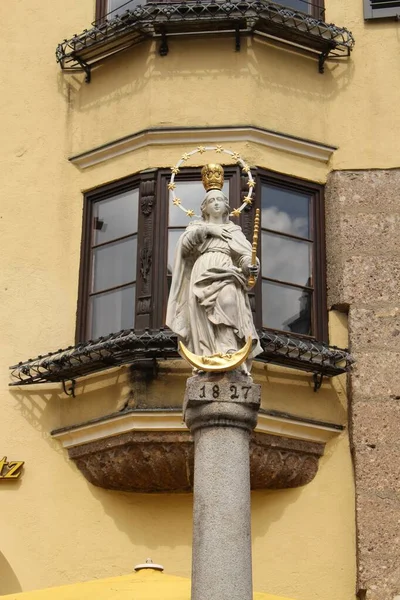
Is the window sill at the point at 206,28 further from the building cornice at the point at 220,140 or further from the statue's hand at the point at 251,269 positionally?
the statue's hand at the point at 251,269

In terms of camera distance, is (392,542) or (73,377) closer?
A: (392,542)

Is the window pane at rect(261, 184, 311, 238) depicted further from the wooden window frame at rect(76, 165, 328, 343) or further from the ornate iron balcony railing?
the ornate iron balcony railing

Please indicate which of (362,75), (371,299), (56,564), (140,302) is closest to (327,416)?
(371,299)

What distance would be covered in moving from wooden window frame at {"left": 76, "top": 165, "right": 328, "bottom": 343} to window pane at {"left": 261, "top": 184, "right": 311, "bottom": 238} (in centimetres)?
7

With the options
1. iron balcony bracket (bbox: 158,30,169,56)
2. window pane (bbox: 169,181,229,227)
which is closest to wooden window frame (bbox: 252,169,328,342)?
window pane (bbox: 169,181,229,227)

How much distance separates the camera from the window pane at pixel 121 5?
1599 cm

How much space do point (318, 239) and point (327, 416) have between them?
207 centimetres

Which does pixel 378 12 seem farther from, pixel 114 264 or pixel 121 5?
pixel 114 264

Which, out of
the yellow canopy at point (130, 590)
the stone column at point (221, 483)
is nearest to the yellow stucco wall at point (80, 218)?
the yellow canopy at point (130, 590)

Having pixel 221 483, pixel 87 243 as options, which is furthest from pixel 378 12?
pixel 221 483

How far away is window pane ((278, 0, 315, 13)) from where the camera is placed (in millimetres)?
15844

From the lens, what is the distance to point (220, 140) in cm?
1491

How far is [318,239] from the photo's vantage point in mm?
15047

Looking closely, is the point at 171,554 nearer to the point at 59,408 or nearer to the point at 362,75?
the point at 59,408
